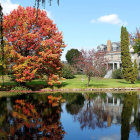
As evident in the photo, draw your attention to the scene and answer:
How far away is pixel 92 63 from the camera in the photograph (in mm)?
28781

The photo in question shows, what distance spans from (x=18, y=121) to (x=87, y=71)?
1872 cm

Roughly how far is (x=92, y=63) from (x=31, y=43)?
30.5ft

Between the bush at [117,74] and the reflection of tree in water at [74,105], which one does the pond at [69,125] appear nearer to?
the reflection of tree in water at [74,105]

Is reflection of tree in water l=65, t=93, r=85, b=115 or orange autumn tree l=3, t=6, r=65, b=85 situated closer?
reflection of tree in water l=65, t=93, r=85, b=115

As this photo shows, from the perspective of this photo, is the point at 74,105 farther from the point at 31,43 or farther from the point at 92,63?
the point at 92,63

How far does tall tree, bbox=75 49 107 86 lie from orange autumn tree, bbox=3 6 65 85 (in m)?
4.02

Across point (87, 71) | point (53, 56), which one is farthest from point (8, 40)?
point (87, 71)

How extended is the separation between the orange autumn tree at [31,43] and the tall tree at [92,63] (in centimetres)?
402

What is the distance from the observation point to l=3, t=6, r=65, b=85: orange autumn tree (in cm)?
2434

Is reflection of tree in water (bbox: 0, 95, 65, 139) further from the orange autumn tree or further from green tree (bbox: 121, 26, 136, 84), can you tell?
green tree (bbox: 121, 26, 136, 84)

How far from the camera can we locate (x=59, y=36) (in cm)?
2634

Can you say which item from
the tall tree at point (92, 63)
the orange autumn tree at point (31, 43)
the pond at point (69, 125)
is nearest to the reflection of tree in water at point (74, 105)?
the pond at point (69, 125)

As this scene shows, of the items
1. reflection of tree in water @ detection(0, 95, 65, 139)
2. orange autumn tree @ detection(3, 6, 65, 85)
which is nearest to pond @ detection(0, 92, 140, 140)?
reflection of tree in water @ detection(0, 95, 65, 139)

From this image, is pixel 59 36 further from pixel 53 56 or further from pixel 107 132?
pixel 107 132
